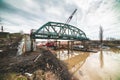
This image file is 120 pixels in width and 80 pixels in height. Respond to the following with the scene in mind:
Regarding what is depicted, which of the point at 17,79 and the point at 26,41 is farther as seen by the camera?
the point at 26,41

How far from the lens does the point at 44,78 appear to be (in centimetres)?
753

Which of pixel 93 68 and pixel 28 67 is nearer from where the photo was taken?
pixel 28 67

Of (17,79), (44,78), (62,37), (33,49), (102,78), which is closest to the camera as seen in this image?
(17,79)

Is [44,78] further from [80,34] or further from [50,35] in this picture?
[80,34]

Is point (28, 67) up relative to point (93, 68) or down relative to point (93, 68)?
up

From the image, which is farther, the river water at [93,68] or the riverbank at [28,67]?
the river water at [93,68]

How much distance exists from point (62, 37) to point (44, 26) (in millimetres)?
8327

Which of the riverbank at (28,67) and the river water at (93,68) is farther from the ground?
the riverbank at (28,67)

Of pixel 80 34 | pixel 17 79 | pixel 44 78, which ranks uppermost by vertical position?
pixel 80 34

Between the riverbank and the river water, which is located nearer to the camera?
the riverbank

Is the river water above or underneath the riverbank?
underneath

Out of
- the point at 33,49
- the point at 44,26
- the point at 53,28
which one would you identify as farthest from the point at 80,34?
the point at 33,49

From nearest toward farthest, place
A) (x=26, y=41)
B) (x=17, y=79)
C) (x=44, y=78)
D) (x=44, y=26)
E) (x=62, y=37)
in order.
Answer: (x=17, y=79) < (x=44, y=78) < (x=26, y=41) < (x=44, y=26) < (x=62, y=37)

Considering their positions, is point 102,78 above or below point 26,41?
below
